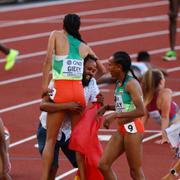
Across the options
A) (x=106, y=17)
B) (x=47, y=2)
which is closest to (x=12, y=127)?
(x=106, y=17)

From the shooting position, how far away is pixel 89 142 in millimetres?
9930

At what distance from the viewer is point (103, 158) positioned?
9750 mm

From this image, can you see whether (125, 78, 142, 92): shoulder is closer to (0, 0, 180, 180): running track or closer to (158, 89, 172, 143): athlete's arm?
(0, 0, 180, 180): running track

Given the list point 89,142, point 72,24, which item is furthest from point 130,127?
point 72,24

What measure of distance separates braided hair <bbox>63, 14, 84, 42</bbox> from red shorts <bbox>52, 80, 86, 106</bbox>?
54 cm

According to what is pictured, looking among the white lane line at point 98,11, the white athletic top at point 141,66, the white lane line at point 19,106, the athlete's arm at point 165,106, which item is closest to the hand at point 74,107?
the athlete's arm at point 165,106

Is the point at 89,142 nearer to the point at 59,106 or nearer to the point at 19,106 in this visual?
the point at 59,106

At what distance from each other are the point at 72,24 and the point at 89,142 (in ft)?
4.28

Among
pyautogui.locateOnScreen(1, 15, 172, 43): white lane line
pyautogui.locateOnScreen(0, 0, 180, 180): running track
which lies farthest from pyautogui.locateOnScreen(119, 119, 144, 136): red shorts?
pyautogui.locateOnScreen(1, 15, 172, 43): white lane line

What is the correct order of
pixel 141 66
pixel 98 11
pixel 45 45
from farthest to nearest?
pixel 98 11, pixel 45 45, pixel 141 66

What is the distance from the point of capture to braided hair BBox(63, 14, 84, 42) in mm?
10055

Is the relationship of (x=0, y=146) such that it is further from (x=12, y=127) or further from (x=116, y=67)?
(x=12, y=127)

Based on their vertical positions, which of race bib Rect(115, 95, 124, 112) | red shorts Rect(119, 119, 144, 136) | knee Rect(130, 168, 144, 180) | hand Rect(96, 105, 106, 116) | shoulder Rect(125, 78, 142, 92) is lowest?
knee Rect(130, 168, 144, 180)

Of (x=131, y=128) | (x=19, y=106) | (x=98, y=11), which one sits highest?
(x=131, y=128)
